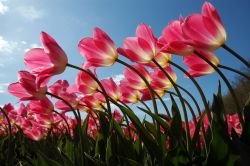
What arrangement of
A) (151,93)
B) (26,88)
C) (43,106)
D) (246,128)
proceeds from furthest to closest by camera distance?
(43,106) < (26,88) < (151,93) < (246,128)

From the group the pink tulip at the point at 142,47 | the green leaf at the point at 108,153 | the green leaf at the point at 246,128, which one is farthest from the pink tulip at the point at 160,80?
the green leaf at the point at 246,128

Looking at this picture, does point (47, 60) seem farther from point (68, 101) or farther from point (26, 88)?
point (68, 101)

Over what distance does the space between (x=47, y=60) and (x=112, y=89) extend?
484 millimetres

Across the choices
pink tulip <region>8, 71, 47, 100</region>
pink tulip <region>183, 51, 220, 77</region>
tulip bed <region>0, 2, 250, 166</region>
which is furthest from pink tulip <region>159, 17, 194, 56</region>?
pink tulip <region>8, 71, 47, 100</region>

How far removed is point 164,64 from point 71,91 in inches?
23.6

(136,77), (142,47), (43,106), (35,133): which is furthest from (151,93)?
(35,133)

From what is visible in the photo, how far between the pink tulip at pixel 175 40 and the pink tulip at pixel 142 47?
0.19 m

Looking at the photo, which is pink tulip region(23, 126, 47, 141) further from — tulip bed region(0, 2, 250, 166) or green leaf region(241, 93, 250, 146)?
green leaf region(241, 93, 250, 146)

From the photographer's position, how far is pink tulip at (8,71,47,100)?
176 centimetres

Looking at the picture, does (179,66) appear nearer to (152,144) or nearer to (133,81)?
(152,144)

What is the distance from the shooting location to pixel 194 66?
1.46 metres

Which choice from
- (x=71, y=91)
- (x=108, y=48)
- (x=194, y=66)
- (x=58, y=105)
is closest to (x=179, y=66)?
(x=194, y=66)

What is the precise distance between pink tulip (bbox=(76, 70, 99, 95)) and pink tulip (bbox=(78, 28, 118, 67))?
0.20 meters

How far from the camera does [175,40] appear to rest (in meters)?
1.24
